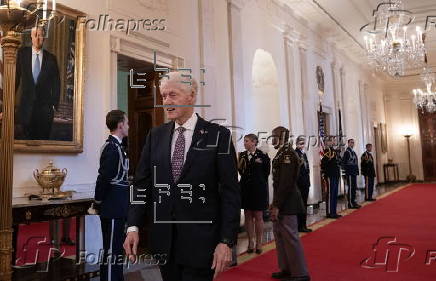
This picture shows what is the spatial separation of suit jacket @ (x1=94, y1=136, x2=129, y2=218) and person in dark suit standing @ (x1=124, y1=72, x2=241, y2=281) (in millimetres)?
1291

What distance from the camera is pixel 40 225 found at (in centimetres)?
534

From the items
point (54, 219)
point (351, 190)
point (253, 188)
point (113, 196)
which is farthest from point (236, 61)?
point (351, 190)

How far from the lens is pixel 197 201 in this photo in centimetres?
196

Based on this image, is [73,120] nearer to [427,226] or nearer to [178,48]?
[178,48]

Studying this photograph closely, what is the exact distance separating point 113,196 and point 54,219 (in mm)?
640

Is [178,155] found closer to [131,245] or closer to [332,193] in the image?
[131,245]

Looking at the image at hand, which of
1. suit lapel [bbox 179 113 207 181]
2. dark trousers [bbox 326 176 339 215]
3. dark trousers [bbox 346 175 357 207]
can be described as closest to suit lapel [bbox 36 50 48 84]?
suit lapel [bbox 179 113 207 181]

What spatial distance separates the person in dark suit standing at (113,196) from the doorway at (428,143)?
1895 cm

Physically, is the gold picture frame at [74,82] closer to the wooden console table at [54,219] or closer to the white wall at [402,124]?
the wooden console table at [54,219]

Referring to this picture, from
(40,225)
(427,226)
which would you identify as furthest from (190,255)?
(427,226)

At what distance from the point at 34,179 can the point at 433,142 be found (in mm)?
19256

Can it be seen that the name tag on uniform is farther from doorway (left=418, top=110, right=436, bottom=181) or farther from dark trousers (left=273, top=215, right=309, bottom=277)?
doorway (left=418, top=110, right=436, bottom=181)

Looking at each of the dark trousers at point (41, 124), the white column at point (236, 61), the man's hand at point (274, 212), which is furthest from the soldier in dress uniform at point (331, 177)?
the dark trousers at point (41, 124)

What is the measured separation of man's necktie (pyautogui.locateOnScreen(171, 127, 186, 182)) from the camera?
2.03m
